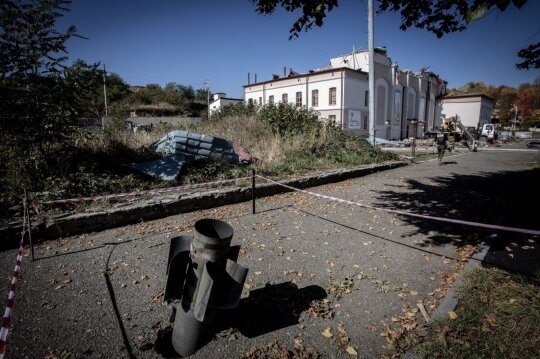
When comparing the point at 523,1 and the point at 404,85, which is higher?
the point at 404,85

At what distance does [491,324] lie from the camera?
288 centimetres

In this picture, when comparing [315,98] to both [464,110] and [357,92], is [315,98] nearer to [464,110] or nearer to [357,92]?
[357,92]

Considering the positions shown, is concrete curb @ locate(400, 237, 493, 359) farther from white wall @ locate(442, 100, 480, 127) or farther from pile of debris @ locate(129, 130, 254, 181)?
white wall @ locate(442, 100, 480, 127)

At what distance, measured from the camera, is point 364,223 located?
611cm

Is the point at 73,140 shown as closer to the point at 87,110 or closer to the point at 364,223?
the point at 87,110

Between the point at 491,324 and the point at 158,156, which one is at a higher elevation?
the point at 158,156

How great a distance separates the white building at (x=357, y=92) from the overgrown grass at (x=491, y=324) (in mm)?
26010

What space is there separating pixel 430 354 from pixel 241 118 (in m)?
13.5

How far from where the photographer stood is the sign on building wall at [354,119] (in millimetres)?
33528

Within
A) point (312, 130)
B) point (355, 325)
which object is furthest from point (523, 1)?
point (312, 130)

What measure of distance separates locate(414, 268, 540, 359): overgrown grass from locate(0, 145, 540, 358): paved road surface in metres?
0.36

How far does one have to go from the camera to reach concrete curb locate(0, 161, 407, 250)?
5.03 metres

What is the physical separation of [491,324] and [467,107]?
63407mm

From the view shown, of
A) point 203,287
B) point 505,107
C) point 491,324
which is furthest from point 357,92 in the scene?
point 505,107
